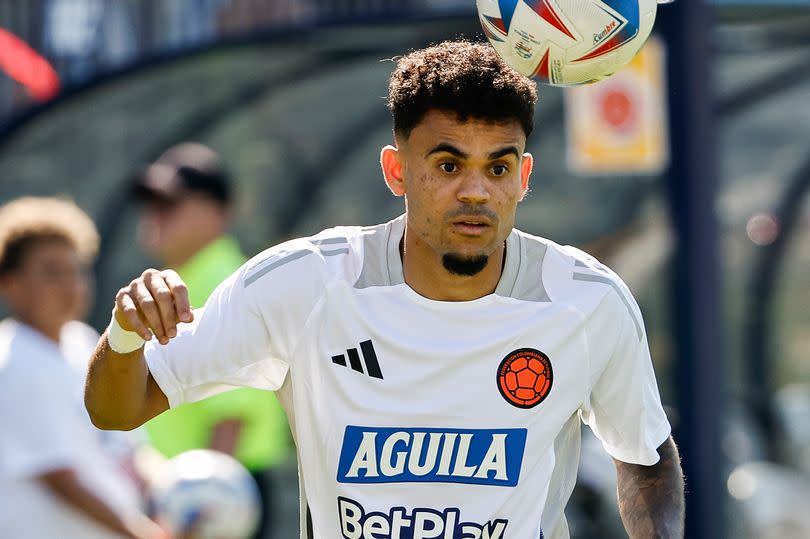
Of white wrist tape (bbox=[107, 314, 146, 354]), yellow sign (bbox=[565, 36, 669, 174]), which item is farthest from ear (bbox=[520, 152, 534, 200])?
yellow sign (bbox=[565, 36, 669, 174])

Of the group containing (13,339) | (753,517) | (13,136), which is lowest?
(753,517)

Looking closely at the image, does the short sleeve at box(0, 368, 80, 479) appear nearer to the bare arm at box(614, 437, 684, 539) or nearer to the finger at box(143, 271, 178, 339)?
the finger at box(143, 271, 178, 339)

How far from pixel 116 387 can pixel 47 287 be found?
241 cm

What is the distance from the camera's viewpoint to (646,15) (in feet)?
11.4

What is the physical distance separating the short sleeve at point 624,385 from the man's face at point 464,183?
0.33 metres

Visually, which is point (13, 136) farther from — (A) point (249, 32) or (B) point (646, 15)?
(B) point (646, 15)

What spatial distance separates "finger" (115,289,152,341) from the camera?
3090 mm

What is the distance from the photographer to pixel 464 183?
130 inches

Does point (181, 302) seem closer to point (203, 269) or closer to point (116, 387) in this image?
point (116, 387)

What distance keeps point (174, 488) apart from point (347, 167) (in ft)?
9.25

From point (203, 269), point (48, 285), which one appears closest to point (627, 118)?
point (203, 269)

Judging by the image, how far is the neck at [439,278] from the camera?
342 centimetres

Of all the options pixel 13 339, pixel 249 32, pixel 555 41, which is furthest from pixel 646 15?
pixel 249 32

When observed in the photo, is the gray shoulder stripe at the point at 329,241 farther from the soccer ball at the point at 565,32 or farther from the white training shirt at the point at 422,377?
the soccer ball at the point at 565,32
